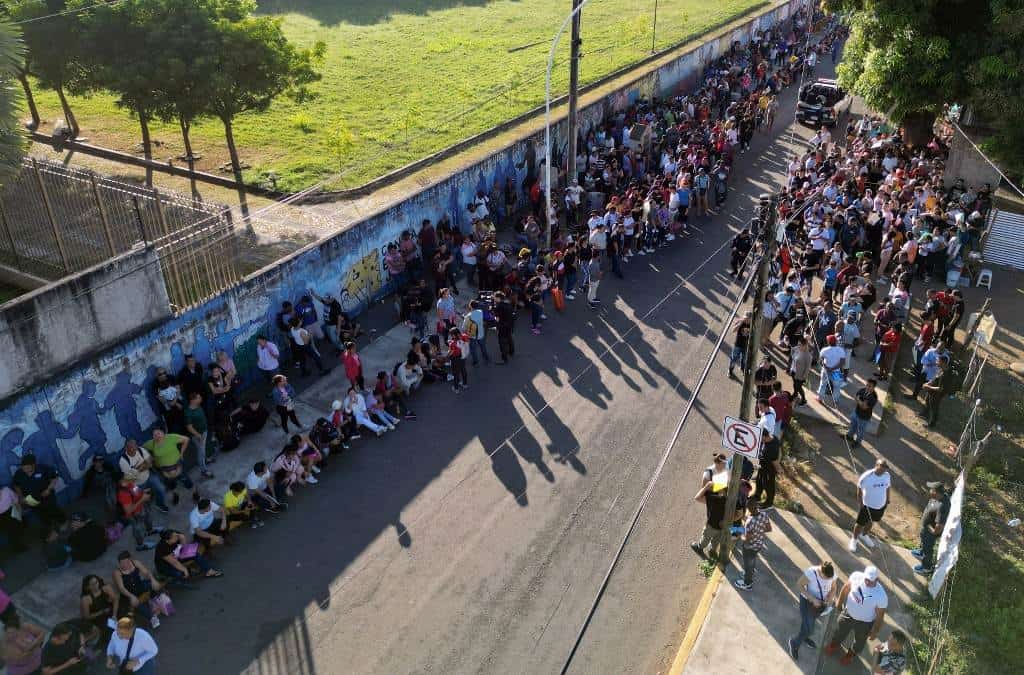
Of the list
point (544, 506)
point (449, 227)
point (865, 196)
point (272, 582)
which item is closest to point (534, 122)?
point (449, 227)

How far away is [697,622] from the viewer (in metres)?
9.88

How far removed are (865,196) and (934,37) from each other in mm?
3890

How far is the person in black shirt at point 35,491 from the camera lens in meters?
10.8

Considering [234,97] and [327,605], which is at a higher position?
[234,97]

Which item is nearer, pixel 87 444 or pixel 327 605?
pixel 327 605

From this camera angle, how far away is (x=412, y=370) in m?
14.0

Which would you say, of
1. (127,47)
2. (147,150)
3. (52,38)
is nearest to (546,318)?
(127,47)

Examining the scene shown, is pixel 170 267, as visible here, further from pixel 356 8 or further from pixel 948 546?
pixel 356 8

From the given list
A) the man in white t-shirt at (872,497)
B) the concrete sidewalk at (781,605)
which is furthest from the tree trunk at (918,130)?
the concrete sidewalk at (781,605)

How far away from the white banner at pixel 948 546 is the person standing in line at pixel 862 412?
2.33 metres

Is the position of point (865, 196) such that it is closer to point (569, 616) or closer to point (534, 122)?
point (534, 122)

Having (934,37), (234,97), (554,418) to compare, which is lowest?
(554,418)

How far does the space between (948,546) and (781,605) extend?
2.16m

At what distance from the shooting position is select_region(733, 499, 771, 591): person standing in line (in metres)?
10.2
